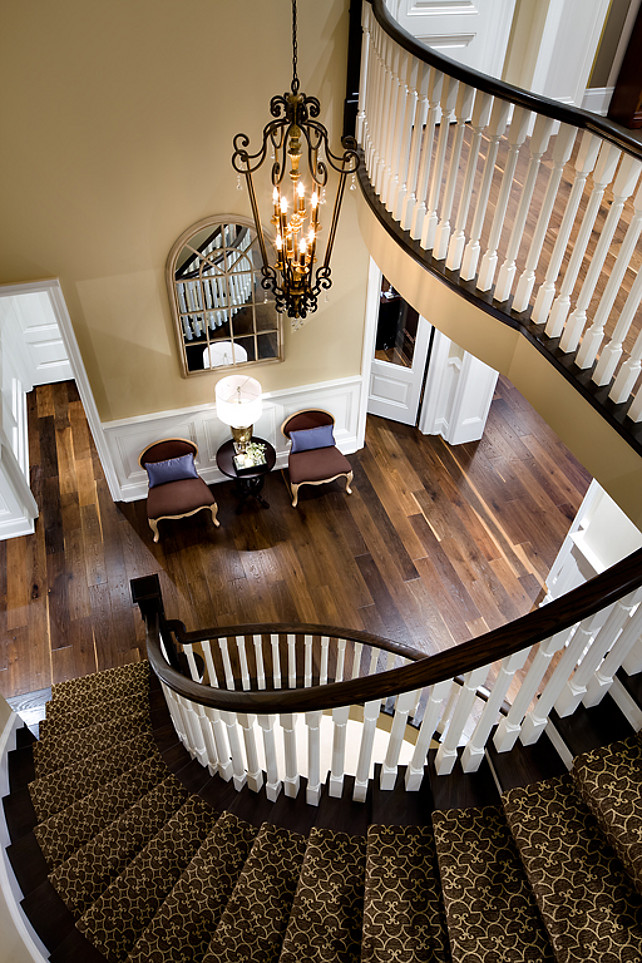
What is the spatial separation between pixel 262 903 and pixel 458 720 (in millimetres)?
961

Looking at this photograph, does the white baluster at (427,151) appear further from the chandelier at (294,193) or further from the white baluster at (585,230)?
the white baluster at (585,230)

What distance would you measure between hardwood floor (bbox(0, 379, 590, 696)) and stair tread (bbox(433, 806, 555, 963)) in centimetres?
284

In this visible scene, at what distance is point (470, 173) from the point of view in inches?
115

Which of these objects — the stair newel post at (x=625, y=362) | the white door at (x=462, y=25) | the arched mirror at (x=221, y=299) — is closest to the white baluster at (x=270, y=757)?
the stair newel post at (x=625, y=362)

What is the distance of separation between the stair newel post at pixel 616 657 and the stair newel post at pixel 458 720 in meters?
0.31

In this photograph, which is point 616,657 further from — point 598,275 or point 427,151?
point 427,151

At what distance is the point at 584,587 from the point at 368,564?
12.5 feet

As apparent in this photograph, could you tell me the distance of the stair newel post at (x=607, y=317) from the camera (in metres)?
2.29

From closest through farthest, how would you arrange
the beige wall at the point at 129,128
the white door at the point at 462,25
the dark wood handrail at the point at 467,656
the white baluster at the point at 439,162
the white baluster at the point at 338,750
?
the dark wood handrail at the point at 467,656
the white baluster at the point at 338,750
the white baluster at the point at 439,162
the beige wall at the point at 129,128
the white door at the point at 462,25

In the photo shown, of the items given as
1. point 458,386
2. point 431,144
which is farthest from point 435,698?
point 458,386

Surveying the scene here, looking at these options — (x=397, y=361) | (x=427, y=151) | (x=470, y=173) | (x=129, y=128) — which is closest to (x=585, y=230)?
(x=470, y=173)

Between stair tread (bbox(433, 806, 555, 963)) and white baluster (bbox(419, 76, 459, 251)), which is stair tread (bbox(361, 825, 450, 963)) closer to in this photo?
stair tread (bbox(433, 806, 555, 963))

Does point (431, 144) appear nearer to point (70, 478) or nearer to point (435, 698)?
point (435, 698)

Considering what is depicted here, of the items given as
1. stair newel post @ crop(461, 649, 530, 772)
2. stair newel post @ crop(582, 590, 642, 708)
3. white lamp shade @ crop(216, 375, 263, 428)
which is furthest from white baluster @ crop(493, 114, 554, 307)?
white lamp shade @ crop(216, 375, 263, 428)
